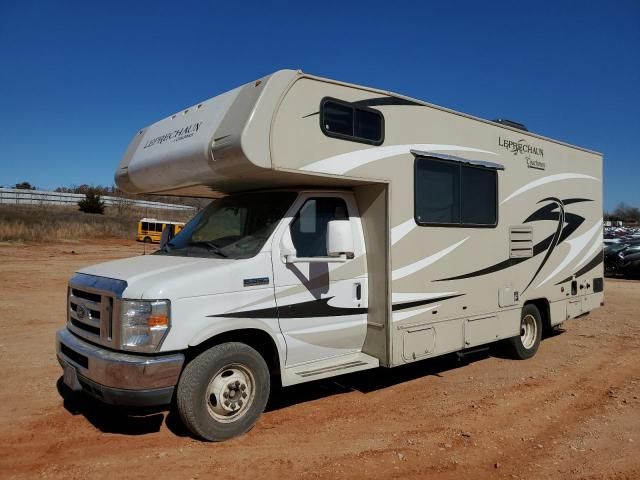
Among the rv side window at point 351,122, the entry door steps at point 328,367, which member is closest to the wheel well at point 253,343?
the entry door steps at point 328,367

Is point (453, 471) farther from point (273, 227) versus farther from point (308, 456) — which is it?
point (273, 227)

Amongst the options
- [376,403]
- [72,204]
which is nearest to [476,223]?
[376,403]

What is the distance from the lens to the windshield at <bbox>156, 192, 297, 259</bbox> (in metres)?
4.97

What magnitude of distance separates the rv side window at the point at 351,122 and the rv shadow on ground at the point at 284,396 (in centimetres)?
288

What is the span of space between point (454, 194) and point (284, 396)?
3126 millimetres

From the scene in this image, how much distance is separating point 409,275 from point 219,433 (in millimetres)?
2582

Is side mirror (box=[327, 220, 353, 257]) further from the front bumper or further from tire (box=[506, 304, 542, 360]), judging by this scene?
tire (box=[506, 304, 542, 360])

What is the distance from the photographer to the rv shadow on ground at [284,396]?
4.84m

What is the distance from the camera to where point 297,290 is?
197 inches

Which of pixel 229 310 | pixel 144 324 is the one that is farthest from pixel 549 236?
pixel 144 324

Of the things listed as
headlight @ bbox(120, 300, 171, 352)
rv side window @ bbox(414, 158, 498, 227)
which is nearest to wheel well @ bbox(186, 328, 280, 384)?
headlight @ bbox(120, 300, 171, 352)

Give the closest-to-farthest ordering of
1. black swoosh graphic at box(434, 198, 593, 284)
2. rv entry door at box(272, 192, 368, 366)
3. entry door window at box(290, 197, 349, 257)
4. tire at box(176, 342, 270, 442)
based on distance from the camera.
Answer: tire at box(176, 342, 270, 442)
rv entry door at box(272, 192, 368, 366)
entry door window at box(290, 197, 349, 257)
black swoosh graphic at box(434, 198, 593, 284)

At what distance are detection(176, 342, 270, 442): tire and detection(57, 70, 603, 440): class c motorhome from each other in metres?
0.01

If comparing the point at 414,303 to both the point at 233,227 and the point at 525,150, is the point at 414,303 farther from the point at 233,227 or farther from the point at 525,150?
the point at 525,150
